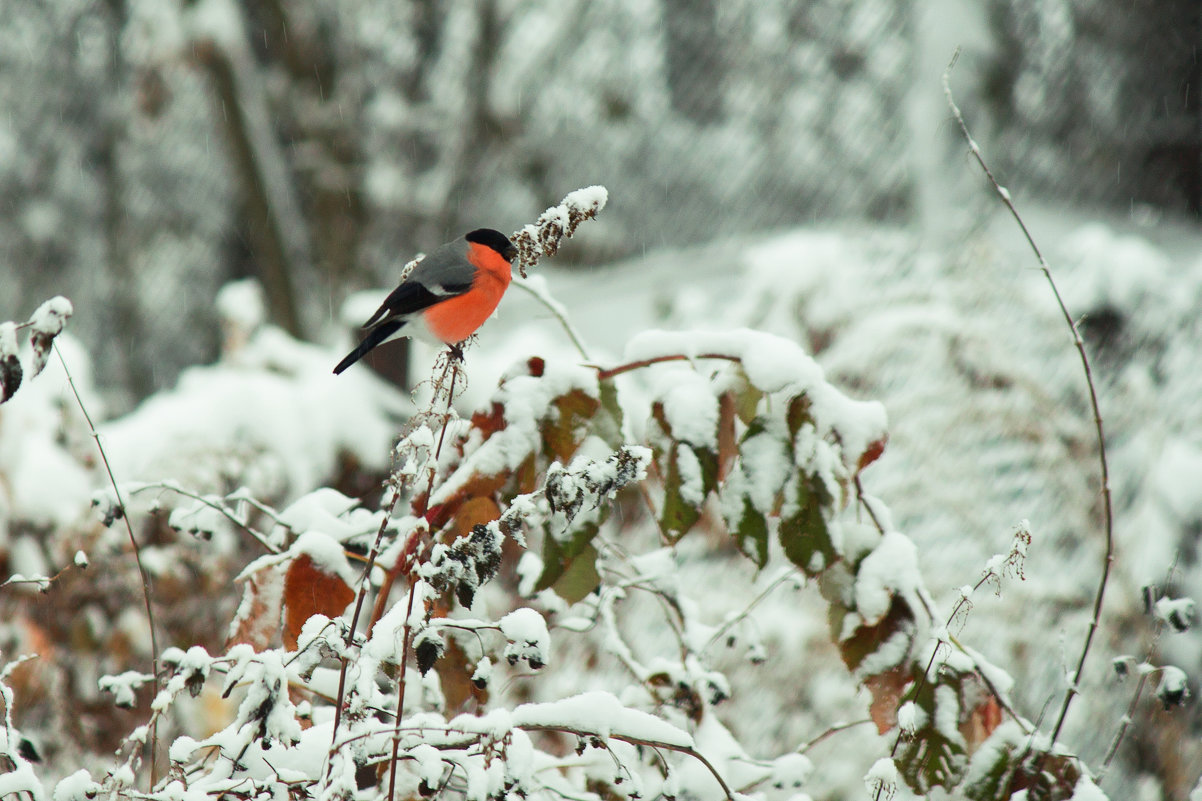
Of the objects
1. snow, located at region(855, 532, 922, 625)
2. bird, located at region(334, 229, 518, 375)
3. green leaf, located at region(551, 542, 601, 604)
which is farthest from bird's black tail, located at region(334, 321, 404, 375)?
snow, located at region(855, 532, 922, 625)

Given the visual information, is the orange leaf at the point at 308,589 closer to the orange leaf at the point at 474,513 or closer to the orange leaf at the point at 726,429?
the orange leaf at the point at 474,513

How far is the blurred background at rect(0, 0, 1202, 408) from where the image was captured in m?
5.37

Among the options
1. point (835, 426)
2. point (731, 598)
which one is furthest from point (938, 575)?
point (835, 426)

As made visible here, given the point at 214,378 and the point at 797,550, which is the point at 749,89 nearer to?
the point at 214,378

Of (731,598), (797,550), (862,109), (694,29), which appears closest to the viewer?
(797,550)

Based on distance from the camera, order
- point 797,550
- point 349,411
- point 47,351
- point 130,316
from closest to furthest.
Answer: point 47,351
point 797,550
point 349,411
point 130,316

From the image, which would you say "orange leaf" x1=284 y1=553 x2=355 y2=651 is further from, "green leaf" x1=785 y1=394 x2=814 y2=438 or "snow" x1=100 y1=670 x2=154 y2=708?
"green leaf" x1=785 y1=394 x2=814 y2=438

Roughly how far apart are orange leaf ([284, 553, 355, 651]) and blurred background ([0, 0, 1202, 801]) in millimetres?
873

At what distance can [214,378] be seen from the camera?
3133 millimetres

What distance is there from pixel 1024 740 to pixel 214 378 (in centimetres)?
271

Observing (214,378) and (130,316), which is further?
(130,316)

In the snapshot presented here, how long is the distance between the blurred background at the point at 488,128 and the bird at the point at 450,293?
3.96m

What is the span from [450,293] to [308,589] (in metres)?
0.43

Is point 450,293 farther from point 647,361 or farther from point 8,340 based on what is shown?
point 8,340
